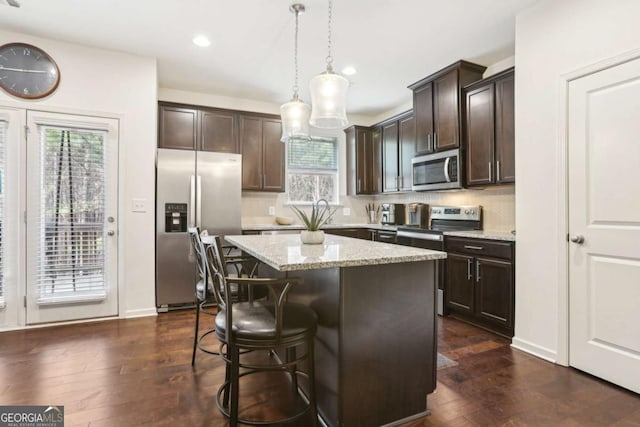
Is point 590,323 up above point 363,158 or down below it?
below

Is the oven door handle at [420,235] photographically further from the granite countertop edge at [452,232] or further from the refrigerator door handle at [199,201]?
the refrigerator door handle at [199,201]

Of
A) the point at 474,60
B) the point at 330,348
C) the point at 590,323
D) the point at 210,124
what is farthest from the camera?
the point at 210,124

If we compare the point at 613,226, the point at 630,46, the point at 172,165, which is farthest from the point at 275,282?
the point at 172,165

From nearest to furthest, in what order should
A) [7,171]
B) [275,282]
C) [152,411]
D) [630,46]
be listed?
[275,282] → [152,411] → [630,46] → [7,171]

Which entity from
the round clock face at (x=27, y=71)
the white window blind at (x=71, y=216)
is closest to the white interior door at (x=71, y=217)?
the white window blind at (x=71, y=216)

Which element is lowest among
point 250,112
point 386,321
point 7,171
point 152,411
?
point 152,411

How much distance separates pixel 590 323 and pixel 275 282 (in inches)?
87.9

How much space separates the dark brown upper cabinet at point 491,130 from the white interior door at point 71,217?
3.69 m

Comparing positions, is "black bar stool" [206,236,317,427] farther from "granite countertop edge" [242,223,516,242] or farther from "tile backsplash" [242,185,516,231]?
"tile backsplash" [242,185,516,231]

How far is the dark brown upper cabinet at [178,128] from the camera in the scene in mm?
4125

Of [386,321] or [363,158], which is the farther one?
[363,158]

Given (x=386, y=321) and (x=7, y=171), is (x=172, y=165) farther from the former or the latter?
(x=386, y=321)

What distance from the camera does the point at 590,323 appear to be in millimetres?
2244

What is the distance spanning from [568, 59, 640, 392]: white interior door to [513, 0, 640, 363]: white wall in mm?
89
